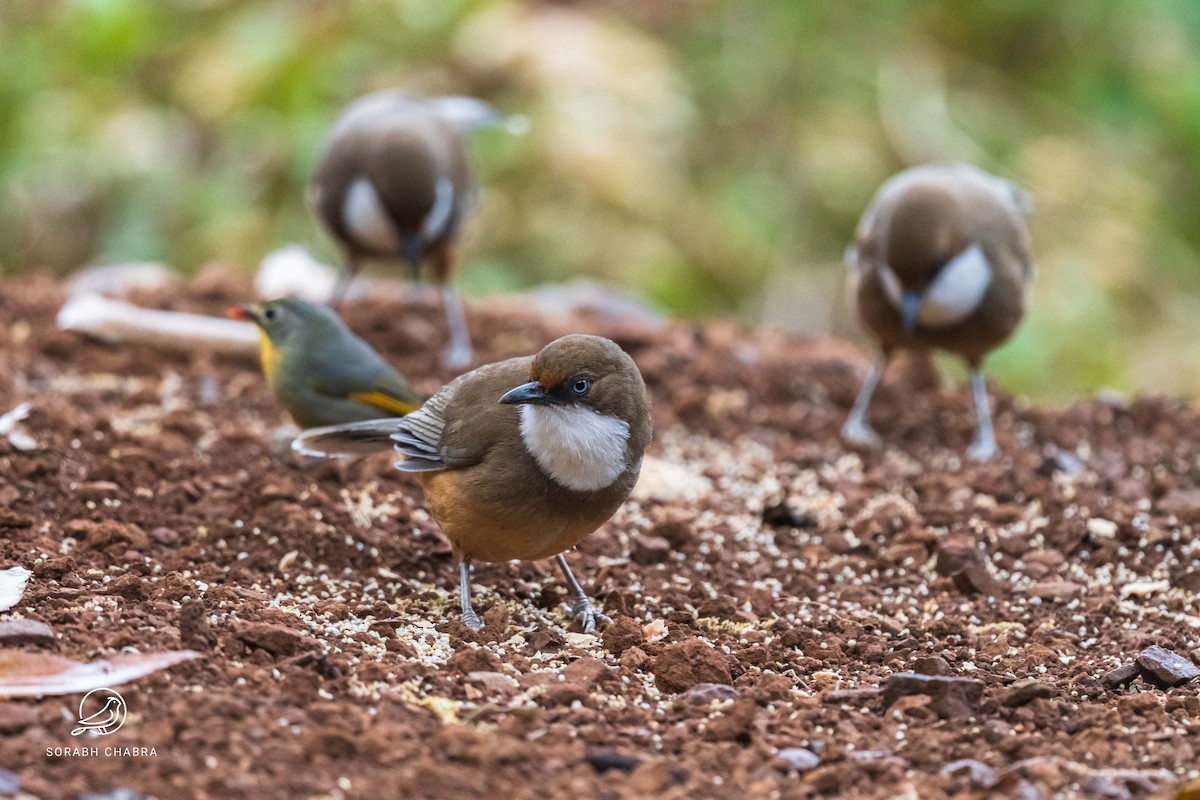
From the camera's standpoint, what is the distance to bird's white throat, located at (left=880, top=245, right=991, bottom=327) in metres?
5.57

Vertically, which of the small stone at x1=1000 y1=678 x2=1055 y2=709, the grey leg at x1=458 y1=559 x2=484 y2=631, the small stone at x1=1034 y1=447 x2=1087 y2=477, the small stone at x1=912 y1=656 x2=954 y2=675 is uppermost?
the small stone at x1=1000 y1=678 x2=1055 y2=709

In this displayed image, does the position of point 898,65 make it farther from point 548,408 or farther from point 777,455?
point 548,408

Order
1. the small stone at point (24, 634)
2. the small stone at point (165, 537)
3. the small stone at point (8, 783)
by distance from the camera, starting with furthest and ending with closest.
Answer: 1. the small stone at point (165, 537)
2. the small stone at point (24, 634)
3. the small stone at point (8, 783)

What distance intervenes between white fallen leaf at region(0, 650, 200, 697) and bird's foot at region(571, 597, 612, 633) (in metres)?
→ 1.10

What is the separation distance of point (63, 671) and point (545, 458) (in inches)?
48.8

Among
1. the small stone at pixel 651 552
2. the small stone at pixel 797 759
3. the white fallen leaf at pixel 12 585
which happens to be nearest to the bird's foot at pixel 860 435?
Answer: the small stone at pixel 651 552

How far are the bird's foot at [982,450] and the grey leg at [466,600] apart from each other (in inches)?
92.9

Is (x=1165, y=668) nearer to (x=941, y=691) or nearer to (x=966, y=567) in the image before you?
(x=941, y=691)

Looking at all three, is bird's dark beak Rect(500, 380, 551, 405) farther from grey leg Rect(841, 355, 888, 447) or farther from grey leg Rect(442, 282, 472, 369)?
grey leg Rect(442, 282, 472, 369)

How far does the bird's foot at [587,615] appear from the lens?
3.56 meters

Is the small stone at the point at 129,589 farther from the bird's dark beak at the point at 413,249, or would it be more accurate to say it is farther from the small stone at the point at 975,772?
the bird's dark beak at the point at 413,249

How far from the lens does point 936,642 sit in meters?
3.53

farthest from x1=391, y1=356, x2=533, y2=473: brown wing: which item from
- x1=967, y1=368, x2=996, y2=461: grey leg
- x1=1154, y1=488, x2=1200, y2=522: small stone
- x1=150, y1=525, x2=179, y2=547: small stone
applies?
x1=967, y1=368, x2=996, y2=461: grey leg

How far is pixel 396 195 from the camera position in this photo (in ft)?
21.2
